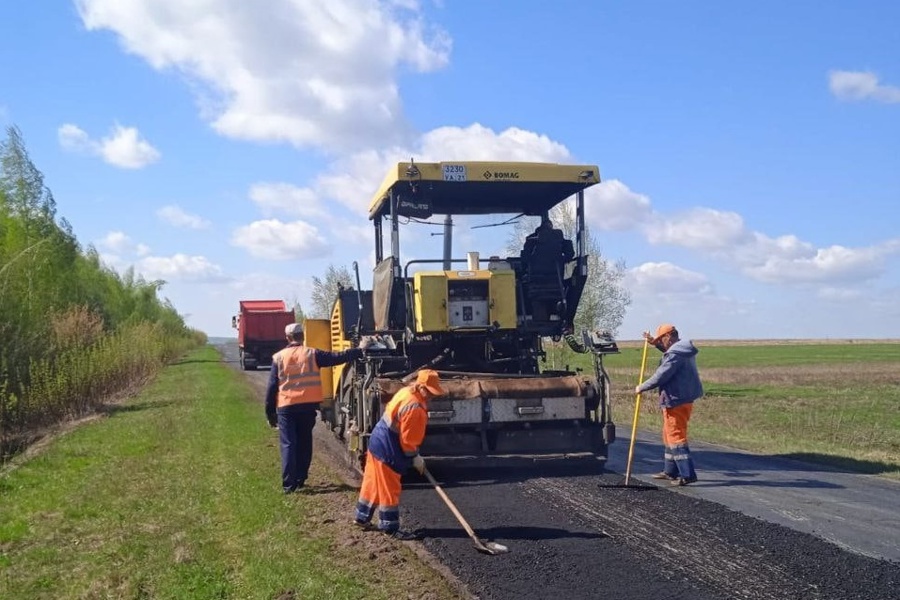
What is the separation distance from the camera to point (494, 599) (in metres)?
4.91

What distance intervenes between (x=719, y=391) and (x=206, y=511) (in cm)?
2245

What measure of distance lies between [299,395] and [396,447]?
7.43 feet

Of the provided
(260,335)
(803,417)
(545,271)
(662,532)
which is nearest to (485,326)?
(545,271)

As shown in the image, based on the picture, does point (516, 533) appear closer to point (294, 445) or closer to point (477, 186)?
point (294, 445)

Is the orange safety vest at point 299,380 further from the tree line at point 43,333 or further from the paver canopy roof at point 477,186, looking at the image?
the tree line at point 43,333

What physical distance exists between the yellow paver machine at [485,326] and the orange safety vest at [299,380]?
481 millimetres

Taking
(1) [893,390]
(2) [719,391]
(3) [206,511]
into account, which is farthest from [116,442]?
(1) [893,390]

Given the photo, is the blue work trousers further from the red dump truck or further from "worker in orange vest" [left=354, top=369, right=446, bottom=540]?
the red dump truck

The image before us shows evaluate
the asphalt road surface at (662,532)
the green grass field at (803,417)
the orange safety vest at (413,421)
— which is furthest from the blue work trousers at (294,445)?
the green grass field at (803,417)

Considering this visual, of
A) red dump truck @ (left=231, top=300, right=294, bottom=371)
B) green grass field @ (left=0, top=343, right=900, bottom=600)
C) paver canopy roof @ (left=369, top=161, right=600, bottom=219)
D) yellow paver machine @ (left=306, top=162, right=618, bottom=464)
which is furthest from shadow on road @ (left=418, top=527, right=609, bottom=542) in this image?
red dump truck @ (left=231, top=300, right=294, bottom=371)

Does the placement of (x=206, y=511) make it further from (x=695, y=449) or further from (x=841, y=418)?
(x=841, y=418)

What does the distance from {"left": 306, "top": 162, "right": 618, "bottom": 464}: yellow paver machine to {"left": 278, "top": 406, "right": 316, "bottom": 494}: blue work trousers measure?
48 cm

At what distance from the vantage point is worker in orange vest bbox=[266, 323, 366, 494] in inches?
330

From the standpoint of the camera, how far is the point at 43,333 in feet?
50.0
